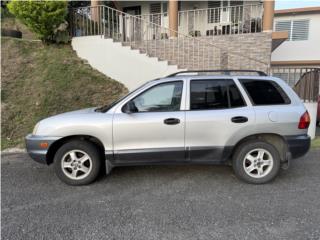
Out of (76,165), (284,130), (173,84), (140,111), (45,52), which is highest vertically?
(45,52)

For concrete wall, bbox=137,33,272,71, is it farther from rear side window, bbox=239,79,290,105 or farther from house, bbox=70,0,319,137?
rear side window, bbox=239,79,290,105

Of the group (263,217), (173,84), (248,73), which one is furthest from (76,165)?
(248,73)

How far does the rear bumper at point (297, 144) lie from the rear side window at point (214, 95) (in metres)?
0.92

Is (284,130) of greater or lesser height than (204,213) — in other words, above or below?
above

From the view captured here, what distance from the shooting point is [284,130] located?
4.02 meters

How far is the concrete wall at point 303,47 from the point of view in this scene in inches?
608

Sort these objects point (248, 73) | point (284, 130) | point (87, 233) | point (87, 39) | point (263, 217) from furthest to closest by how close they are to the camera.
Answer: point (87, 39) < point (248, 73) < point (284, 130) < point (263, 217) < point (87, 233)

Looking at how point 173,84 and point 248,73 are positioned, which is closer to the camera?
point 173,84

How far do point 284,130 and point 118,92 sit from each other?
6.21m

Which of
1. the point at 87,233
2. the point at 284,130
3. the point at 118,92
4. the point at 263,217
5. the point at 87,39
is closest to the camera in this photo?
the point at 87,233

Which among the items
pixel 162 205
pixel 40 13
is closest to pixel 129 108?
pixel 162 205

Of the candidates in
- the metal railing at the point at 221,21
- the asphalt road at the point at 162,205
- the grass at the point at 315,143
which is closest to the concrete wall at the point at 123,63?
the metal railing at the point at 221,21

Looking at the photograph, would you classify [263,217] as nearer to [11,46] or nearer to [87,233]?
[87,233]

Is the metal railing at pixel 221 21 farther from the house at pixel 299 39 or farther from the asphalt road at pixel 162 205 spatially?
the asphalt road at pixel 162 205
